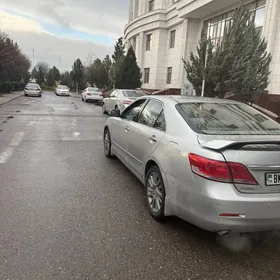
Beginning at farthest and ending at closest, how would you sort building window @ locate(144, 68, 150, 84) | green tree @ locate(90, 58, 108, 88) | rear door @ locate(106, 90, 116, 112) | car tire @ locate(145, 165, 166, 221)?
1. green tree @ locate(90, 58, 108, 88)
2. building window @ locate(144, 68, 150, 84)
3. rear door @ locate(106, 90, 116, 112)
4. car tire @ locate(145, 165, 166, 221)

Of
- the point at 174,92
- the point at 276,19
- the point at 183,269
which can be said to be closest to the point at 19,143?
the point at 183,269

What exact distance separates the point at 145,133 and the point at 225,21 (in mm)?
20804

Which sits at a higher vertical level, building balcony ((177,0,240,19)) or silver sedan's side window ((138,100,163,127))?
building balcony ((177,0,240,19))

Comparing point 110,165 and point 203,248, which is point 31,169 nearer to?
point 110,165

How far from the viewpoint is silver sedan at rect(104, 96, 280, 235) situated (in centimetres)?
259

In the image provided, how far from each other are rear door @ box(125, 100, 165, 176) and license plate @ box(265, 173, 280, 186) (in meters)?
1.35

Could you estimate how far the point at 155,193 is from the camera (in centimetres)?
359

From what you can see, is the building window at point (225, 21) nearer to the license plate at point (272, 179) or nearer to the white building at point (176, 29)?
the white building at point (176, 29)

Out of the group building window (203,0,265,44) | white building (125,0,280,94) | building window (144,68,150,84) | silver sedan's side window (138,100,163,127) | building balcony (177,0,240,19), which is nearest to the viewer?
silver sedan's side window (138,100,163,127)

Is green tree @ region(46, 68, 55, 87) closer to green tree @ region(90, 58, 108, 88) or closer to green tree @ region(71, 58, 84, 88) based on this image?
green tree @ region(71, 58, 84, 88)

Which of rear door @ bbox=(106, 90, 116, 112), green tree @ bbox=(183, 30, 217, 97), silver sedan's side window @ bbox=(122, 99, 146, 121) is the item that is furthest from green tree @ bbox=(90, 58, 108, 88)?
silver sedan's side window @ bbox=(122, 99, 146, 121)

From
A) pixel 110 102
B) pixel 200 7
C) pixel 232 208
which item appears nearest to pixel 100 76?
pixel 200 7

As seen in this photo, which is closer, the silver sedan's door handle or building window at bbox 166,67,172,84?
the silver sedan's door handle

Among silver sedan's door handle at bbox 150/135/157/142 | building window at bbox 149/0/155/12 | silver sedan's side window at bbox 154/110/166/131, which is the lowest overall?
silver sedan's door handle at bbox 150/135/157/142
